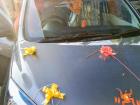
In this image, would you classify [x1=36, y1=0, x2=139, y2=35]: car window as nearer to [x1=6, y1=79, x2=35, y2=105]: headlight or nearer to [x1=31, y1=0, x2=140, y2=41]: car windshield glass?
[x1=31, y1=0, x2=140, y2=41]: car windshield glass

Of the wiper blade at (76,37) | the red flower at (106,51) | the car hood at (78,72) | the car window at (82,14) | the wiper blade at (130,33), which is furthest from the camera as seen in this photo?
the car window at (82,14)

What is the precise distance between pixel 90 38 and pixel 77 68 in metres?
0.64

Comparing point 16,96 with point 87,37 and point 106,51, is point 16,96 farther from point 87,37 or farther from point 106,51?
point 87,37

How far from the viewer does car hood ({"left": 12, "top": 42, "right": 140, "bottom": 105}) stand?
3107 millimetres

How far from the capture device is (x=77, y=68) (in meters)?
3.39

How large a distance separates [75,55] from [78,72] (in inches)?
10.3

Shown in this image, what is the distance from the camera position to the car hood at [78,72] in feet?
10.2

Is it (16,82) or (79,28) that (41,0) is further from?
(16,82)

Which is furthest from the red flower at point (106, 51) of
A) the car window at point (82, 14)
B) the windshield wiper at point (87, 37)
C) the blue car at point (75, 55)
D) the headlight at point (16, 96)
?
the headlight at point (16, 96)

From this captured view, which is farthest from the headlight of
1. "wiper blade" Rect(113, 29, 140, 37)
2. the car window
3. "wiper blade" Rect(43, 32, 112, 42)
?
"wiper blade" Rect(113, 29, 140, 37)

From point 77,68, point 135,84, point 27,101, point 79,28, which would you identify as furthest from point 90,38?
point 27,101

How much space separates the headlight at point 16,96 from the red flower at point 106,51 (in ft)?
2.82

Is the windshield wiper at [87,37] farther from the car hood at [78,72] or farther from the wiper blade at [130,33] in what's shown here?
the car hood at [78,72]

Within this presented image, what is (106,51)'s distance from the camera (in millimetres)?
3561
